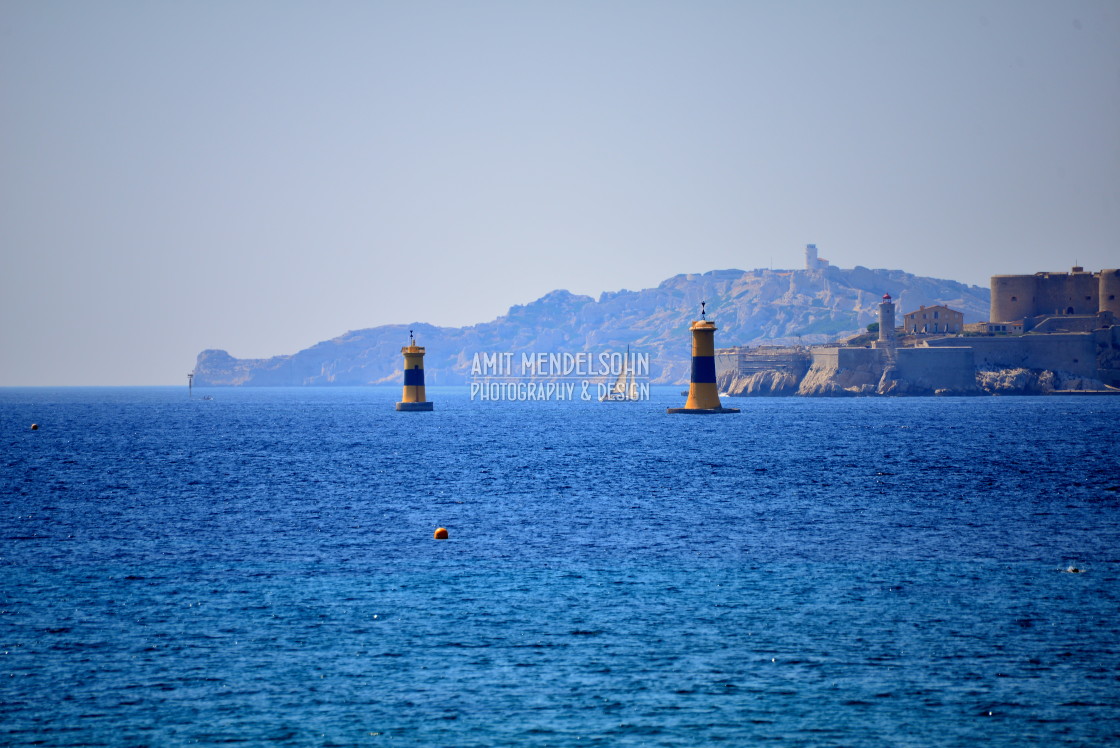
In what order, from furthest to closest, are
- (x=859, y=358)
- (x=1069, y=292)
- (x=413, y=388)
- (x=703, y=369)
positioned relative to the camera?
(x=859, y=358) → (x=1069, y=292) → (x=413, y=388) → (x=703, y=369)

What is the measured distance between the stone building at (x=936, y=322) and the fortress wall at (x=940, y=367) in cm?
1614

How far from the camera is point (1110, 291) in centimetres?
17138

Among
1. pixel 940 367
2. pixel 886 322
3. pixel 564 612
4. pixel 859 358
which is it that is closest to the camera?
pixel 564 612

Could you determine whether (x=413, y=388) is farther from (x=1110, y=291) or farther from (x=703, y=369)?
(x=1110, y=291)

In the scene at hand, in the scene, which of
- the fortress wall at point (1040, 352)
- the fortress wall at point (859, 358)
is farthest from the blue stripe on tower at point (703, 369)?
the fortress wall at point (1040, 352)

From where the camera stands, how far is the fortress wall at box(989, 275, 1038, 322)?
178m

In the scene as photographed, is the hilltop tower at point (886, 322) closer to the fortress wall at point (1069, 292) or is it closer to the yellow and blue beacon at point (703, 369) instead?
the fortress wall at point (1069, 292)

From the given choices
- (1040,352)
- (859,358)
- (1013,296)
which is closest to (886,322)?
(859,358)

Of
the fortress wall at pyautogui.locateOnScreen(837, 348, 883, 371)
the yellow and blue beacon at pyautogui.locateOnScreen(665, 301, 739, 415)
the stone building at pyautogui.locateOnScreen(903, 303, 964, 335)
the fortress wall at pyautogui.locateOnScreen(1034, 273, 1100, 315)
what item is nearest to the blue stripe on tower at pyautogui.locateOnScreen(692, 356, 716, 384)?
the yellow and blue beacon at pyautogui.locateOnScreen(665, 301, 739, 415)

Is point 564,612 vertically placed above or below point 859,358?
below

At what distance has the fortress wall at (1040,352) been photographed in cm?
16862

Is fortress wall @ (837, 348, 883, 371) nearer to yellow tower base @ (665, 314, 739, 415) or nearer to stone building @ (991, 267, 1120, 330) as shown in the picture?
stone building @ (991, 267, 1120, 330)

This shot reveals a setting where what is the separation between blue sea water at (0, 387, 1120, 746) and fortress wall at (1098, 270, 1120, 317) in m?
134

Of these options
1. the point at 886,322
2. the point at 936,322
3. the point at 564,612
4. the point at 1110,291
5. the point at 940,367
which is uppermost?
the point at 1110,291
